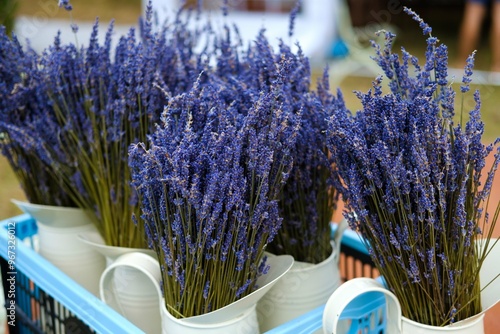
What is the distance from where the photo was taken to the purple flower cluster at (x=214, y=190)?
1.05 metres

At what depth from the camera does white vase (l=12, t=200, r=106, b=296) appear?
1.51 metres

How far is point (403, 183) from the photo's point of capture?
101cm

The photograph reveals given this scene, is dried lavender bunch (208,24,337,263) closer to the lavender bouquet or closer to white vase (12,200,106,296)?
the lavender bouquet

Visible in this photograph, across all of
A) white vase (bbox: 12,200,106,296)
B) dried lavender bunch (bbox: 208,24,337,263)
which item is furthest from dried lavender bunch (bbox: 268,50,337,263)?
white vase (bbox: 12,200,106,296)

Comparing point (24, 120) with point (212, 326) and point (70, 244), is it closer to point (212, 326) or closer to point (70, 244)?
point (70, 244)

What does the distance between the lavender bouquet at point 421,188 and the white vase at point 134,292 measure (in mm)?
466

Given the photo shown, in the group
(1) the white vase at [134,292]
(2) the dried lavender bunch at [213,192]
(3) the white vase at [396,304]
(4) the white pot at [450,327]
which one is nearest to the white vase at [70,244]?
(1) the white vase at [134,292]

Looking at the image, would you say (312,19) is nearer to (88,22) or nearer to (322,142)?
(88,22)

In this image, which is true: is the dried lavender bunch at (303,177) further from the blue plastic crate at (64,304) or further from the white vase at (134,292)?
the white vase at (134,292)

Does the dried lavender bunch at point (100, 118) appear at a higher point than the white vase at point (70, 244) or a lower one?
higher

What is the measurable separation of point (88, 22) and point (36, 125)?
5486 mm

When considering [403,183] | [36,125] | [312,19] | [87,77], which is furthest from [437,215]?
[312,19]

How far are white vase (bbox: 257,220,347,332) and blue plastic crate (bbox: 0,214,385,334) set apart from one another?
0.11 m

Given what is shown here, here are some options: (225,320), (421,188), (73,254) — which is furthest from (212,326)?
(73,254)
